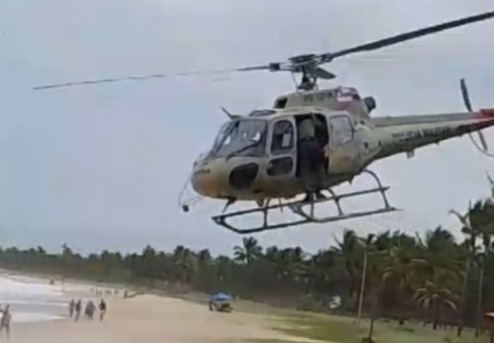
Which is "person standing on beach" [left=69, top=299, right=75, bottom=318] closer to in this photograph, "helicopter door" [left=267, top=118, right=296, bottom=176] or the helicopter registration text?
"helicopter door" [left=267, top=118, right=296, bottom=176]

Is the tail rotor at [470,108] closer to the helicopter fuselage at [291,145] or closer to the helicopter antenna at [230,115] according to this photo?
the helicopter fuselage at [291,145]

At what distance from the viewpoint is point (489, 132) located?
2.17 metres

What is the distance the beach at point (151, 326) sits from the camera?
2115 mm

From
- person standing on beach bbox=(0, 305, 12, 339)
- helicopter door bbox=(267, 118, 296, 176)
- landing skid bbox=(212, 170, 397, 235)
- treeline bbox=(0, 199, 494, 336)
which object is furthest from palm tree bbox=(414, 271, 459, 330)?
person standing on beach bbox=(0, 305, 12, 339)

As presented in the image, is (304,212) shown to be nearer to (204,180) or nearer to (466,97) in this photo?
(204,180)

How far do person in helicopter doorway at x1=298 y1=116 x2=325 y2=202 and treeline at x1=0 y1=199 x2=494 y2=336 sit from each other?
0.15 metres

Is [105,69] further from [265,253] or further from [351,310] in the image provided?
[351,310]

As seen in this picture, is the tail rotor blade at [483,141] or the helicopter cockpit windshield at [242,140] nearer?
the helicopter cockpit windshield at [242,140]

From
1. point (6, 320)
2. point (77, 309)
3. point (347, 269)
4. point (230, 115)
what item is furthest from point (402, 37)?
point (6, 320)

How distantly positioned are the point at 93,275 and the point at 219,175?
0.40m

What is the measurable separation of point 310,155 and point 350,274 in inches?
11.9

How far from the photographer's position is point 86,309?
2158mm

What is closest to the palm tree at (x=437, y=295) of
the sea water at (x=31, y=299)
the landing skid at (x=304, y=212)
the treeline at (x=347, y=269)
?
the treeline at (x=347, y=269)

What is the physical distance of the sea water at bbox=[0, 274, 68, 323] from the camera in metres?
2.13
